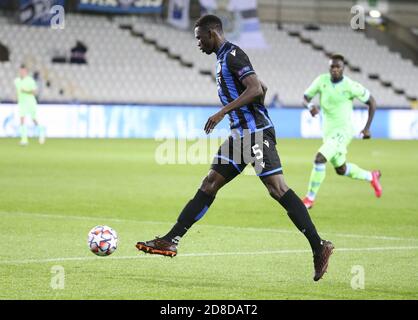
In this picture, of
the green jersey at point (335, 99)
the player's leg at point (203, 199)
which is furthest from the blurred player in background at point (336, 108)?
the player's leg at point (203, 199)

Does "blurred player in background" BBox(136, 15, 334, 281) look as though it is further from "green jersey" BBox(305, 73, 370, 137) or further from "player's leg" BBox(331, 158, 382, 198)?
"green jersey" BBox(305, 73, 370, 137)

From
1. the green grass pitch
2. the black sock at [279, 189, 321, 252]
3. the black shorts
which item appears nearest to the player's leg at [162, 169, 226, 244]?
the black shorts

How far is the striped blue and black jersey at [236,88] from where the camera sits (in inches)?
344

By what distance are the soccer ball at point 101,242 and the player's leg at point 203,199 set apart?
0.40 meters

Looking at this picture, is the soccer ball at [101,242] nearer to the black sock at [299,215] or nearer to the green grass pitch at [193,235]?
the green grass pitch at [193,235]

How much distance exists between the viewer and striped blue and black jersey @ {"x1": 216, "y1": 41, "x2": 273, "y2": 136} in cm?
873

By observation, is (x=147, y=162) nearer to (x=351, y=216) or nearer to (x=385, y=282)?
(x=351, y=216)

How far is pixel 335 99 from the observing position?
1492 centimetres

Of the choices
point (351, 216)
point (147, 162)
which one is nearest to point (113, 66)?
point (147, 162)
